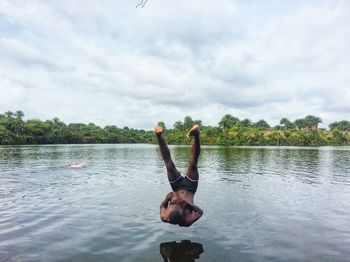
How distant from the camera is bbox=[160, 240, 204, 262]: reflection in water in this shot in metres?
13.1

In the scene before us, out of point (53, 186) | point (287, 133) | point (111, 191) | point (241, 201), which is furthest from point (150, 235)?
point (287, 133)

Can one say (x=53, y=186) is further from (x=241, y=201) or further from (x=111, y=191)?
(x=241, y=201)

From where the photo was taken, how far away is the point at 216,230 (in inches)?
667

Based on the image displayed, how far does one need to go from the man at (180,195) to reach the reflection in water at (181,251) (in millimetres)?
1644

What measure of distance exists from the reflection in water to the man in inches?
64.7

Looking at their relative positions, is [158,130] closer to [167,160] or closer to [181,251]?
[167,160]

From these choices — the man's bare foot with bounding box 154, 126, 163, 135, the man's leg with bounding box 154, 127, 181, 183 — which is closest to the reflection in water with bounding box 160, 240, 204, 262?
the man's leg with bounding box 154, 127, 181, 183

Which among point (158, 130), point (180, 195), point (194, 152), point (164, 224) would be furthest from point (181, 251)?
point (158, 130)

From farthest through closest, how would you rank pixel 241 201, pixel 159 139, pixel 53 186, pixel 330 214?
pixel 53 186, pixel 241 201, pixel 330 214, pixel 159 139

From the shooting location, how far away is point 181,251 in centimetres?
1391

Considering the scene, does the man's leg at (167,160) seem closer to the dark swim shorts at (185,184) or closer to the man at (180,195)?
the man at (180,195)

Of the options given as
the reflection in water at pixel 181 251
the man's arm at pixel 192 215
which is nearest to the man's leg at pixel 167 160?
the man's arm at pixel 192 215

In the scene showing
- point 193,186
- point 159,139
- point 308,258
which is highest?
point 159,139

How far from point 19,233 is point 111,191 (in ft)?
45.3
